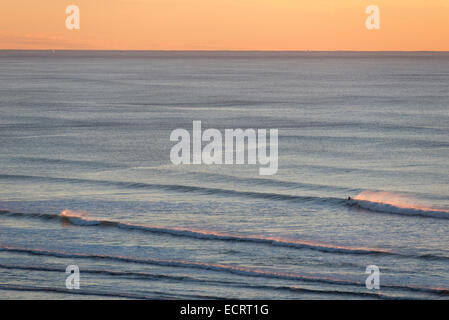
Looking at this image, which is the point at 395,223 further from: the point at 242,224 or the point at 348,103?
the point at 348,103

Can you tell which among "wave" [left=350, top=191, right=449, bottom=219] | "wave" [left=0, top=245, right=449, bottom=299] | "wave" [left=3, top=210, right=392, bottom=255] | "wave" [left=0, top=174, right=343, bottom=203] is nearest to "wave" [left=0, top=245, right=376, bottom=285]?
"wave" [left=0, top=245, right=449, bottom=299]

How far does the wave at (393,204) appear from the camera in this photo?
23.1m

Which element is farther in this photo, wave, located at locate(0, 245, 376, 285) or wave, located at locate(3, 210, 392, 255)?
wave, located at locate(3, 210, 392, 255)

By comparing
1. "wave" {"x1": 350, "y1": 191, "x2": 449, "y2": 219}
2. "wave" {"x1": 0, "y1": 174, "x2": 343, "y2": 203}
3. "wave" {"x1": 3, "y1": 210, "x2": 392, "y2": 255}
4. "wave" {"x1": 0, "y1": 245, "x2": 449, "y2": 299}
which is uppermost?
"wave" {"x1": 0, "y1": 174, "x2": 343, "y2": 203}

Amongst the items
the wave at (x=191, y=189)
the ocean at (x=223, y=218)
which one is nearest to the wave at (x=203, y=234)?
the ocean at (x=223, y=218)

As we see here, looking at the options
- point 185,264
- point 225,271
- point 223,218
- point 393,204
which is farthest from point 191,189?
point 225,271

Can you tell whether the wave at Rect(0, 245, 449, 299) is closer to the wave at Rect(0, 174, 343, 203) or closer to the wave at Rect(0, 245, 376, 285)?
the wave at Rect(0, 245, 376, 285)

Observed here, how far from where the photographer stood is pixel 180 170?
30.9 m

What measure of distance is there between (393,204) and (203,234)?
7161mm

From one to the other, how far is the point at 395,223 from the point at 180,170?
36.8 ft

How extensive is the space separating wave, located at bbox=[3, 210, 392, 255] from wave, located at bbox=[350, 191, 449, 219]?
4.55 metres

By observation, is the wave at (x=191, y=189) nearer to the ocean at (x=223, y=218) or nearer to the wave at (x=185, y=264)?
the ocean at (x=223, y=218)

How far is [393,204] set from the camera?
958 inches

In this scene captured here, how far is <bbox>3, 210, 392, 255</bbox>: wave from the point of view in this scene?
19.2 m
